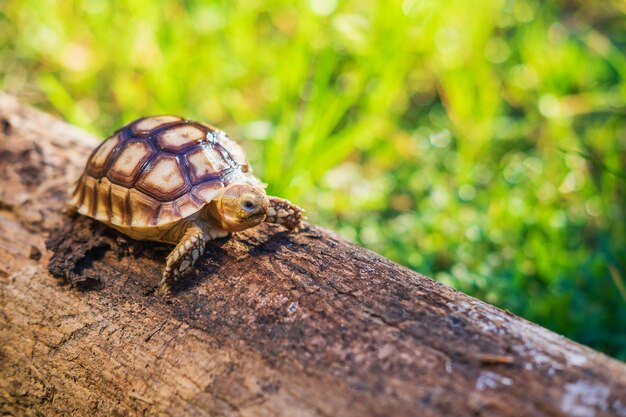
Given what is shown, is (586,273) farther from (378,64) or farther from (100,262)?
(100,262)

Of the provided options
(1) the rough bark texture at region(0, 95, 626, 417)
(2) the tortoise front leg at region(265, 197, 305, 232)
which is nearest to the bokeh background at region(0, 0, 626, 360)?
(2) the tortoise front leg at region(265, 197, 305, 232)

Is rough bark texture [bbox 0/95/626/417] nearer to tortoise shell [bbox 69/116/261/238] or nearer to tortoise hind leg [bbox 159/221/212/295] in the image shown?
tortoise hind leg [bbox 159/221/212/295]

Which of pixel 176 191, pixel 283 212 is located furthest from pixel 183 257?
pixel 283 212

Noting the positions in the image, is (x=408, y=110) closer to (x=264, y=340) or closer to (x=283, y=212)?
(x=283, y=212)

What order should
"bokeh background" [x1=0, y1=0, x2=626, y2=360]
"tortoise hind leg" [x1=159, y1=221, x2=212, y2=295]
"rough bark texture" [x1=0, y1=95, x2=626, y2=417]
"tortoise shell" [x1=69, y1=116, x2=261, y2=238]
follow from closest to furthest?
"rough bark texture" [x1=0, y1=95, x2=626, y2=417] → "tortoise hind leg" [x1=159, y1=221, x2=212, y2=295] → "tortoise shell" [x1=69, y1=116, x2=261, y2=238] → "bokeh background" [x1=0, y1=0, x2=626, y2=360]

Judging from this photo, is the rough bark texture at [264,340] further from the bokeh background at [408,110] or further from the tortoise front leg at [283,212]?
the bokeh background at [408,110]

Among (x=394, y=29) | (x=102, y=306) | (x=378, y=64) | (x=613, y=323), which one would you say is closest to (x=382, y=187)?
(x=378, y=64)

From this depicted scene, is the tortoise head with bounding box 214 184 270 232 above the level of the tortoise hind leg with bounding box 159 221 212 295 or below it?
above
